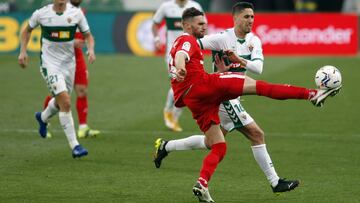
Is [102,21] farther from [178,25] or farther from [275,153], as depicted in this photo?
[275,153]

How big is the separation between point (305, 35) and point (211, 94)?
73.7 ft

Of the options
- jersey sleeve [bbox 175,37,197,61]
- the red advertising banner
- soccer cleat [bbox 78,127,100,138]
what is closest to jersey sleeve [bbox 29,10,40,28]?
soccer cleat [bbox 78,127,100,138]

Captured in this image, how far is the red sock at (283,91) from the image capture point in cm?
970

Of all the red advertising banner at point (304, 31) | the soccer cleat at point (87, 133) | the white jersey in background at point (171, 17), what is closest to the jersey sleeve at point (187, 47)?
the soccer cleat at point (87, 133)

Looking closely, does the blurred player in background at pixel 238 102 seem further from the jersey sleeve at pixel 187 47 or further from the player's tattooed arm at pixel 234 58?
the jersey sleeve at pixel 187 47

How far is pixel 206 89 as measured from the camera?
10.1m

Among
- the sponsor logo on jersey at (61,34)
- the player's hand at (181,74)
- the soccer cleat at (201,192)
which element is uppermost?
the player's hand at (181,74)

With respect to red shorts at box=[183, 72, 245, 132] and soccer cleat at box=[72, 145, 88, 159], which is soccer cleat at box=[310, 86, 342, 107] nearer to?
red shorts at box=[183, 72, 245, 132]

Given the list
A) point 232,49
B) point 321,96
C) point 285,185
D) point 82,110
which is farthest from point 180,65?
point 82,110

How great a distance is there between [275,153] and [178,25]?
431 cm

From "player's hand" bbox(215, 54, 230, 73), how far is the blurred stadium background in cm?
141

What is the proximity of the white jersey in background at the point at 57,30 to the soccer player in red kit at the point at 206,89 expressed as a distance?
3717 millimetres

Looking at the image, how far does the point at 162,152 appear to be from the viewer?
1141cm

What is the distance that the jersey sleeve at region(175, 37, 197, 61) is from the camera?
10.1 metres
